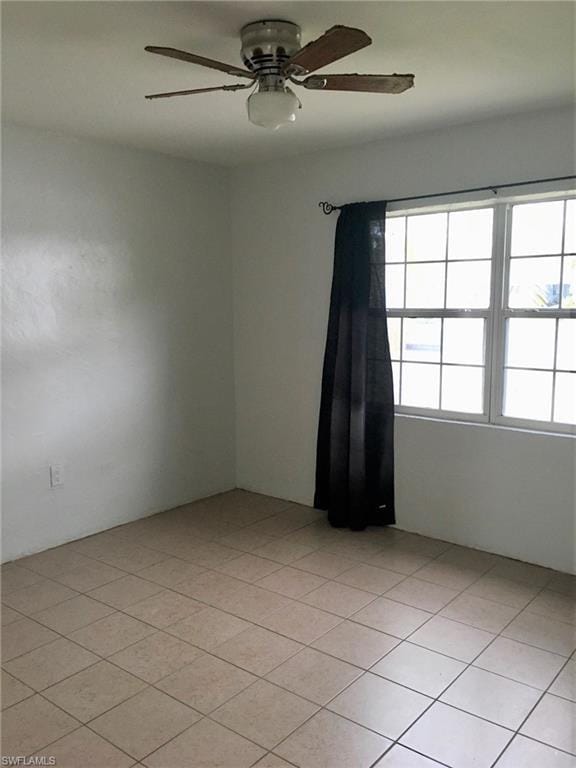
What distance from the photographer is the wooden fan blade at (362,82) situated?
212cm

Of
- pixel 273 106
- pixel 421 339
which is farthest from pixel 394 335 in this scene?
pixel 273 106

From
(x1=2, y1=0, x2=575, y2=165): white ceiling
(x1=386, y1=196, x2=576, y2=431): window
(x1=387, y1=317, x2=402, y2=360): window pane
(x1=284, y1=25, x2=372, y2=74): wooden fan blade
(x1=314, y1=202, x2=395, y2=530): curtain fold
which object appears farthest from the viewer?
(x1=387, y1=317, x2=402, y2=360): window pane

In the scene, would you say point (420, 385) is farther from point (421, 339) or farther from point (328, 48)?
point (328, 48)

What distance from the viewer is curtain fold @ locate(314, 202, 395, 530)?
382 cm

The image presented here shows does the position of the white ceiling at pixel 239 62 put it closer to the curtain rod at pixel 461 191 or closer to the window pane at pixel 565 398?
the curtain rod at pixel 461 191

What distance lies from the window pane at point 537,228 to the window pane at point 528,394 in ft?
2.18

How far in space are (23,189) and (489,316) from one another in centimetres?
269

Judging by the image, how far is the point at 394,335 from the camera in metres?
3.97

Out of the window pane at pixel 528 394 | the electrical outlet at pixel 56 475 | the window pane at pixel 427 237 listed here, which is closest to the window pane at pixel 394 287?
the window pane at pixel 427 237

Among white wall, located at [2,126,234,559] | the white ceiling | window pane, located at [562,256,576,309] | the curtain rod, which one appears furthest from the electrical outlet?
window pane, located at [562,256,576,309]

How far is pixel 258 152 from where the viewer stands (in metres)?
4.09

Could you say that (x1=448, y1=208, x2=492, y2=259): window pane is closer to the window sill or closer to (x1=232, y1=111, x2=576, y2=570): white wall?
(x1=232, y1=111, x2=576, y2=570): white wall

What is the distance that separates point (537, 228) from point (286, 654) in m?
2.49

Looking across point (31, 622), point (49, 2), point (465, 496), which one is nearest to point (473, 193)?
point (465, 496)
